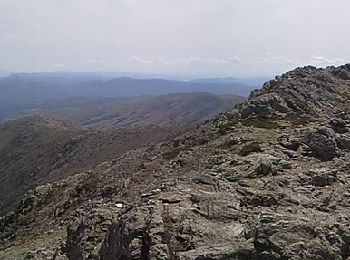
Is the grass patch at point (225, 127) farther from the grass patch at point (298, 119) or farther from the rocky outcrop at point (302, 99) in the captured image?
the grass patch at point (298, 119)

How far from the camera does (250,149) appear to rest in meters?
41.5

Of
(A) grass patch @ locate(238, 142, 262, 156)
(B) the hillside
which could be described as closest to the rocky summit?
(A) grass patch @ locate(238, 142, 262, 156)

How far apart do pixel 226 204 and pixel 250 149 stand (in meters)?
15.8

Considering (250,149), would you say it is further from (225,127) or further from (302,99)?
(302,99)

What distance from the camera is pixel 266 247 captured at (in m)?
21.0

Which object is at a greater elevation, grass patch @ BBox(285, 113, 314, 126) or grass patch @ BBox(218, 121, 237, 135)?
grass patch @ BBox(285, 113, 314, 126)

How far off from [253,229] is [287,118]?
3547 centimetres

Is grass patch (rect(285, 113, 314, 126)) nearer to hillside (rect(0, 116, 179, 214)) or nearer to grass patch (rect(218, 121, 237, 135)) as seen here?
grass patch (rect(218, 121, 237, 135))

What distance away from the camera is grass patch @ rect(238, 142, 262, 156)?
40.8 m

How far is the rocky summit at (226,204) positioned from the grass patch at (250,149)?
10 centimetres

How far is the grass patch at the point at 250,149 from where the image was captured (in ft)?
134

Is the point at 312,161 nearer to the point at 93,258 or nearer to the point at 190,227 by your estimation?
the point at 190,227

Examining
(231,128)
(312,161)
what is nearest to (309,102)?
(231,128)

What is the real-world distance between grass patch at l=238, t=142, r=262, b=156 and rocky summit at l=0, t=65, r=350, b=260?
10cm
